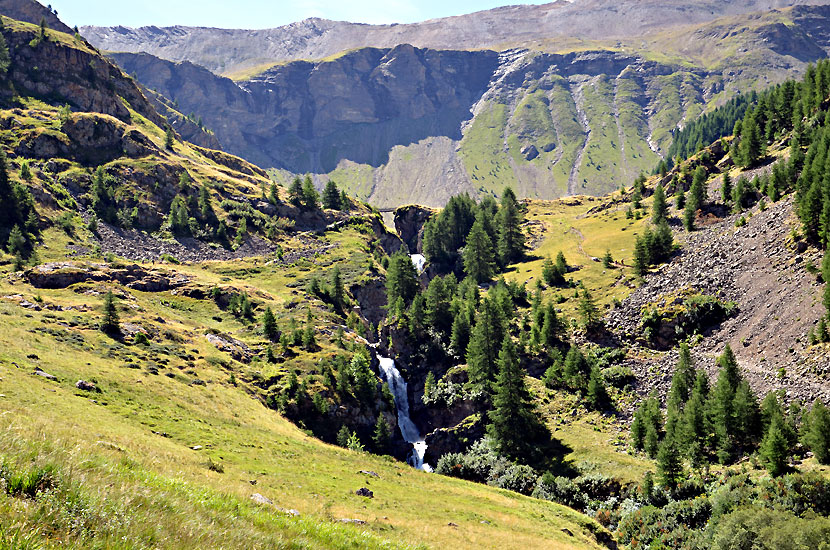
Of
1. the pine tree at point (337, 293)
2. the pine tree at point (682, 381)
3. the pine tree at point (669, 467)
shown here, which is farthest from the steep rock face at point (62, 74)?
the pine tree at point (669, 467)

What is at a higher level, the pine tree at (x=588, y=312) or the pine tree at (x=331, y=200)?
the pine tree at (x=331, y=200)

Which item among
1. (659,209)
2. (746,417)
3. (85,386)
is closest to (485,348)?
(746,417)

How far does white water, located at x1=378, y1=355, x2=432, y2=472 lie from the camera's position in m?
83.9

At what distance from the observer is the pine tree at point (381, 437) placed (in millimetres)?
75375

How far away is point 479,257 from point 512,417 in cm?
7057

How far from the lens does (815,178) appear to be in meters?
76.2

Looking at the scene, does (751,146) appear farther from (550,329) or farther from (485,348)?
(485,348)

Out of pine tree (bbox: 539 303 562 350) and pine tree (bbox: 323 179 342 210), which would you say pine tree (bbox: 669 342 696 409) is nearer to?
pine tree (bbox: 539 303 562 350)

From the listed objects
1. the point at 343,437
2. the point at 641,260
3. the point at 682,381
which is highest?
the point at 641,260

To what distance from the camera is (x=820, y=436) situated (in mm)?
43812

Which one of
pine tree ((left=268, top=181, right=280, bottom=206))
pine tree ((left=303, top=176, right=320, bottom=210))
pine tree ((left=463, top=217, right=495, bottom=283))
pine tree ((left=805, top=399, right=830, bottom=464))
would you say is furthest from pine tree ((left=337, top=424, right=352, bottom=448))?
pine tree ((left=303, top=176, right=320, bottom=210))

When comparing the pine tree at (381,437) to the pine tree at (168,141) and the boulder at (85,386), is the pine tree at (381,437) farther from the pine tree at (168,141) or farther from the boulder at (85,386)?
the pine tree at (168,141)

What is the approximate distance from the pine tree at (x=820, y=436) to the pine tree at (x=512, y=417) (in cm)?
3527

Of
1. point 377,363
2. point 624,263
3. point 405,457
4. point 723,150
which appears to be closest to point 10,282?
point 377,363
